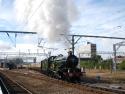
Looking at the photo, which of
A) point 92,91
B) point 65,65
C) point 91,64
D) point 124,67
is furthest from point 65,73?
point 91,64

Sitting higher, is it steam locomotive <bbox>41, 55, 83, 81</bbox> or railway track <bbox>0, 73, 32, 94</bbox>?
steam locomotive <bbox>41, 55, 83, 81</bbox>

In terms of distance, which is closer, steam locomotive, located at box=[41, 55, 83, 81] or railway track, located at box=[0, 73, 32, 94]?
railway track, located at box=[0, 73, 32, 94]

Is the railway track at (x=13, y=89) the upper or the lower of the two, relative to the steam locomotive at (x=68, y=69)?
lower

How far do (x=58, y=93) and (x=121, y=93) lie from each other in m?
5.23

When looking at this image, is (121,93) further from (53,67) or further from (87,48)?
(87,48)

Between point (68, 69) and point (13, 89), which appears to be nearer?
point (13, 89)

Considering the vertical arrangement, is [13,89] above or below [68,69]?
below

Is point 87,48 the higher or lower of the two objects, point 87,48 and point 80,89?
the higher

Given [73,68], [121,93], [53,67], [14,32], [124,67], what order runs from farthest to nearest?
[124,67], [14,32], [53,67], [73,68], [121,93]

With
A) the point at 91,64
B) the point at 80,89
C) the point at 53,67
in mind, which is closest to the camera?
the point at 80,89

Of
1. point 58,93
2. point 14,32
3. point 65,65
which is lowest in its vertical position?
point 58,93

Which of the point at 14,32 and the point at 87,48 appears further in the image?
the point at 87,48

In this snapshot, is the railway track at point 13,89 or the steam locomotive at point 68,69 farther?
the steam locomotive at point 68,69

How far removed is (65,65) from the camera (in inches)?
1252
